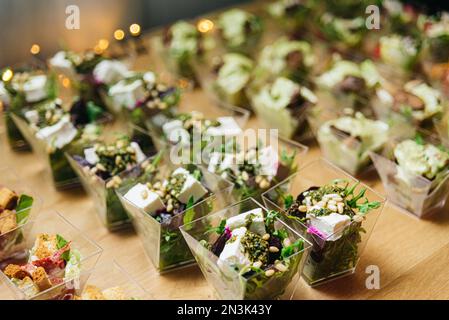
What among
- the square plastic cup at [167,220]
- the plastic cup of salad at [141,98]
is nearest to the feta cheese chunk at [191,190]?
the square plastic cup at [167,220]

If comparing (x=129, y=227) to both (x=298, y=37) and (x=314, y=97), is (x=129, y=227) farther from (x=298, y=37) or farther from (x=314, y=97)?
(x=298, y=37)

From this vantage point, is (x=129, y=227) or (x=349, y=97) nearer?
(x=129, y=227)

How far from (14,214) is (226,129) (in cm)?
76

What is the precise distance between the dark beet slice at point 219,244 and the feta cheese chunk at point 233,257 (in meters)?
0.04

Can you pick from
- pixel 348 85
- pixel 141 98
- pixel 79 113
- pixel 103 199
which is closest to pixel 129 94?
pixel 141 98

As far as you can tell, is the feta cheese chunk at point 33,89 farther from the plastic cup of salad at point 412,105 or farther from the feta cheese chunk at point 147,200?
the plastic cup of salad at point 412,105

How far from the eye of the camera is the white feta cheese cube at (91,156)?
6.32 feet

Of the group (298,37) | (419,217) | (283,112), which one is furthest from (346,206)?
(298,37)

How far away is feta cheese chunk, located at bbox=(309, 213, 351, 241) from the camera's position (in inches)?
62.1

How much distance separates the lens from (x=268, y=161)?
1898 millimetres

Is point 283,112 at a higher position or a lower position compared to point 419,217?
higher

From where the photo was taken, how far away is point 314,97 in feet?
7.70
